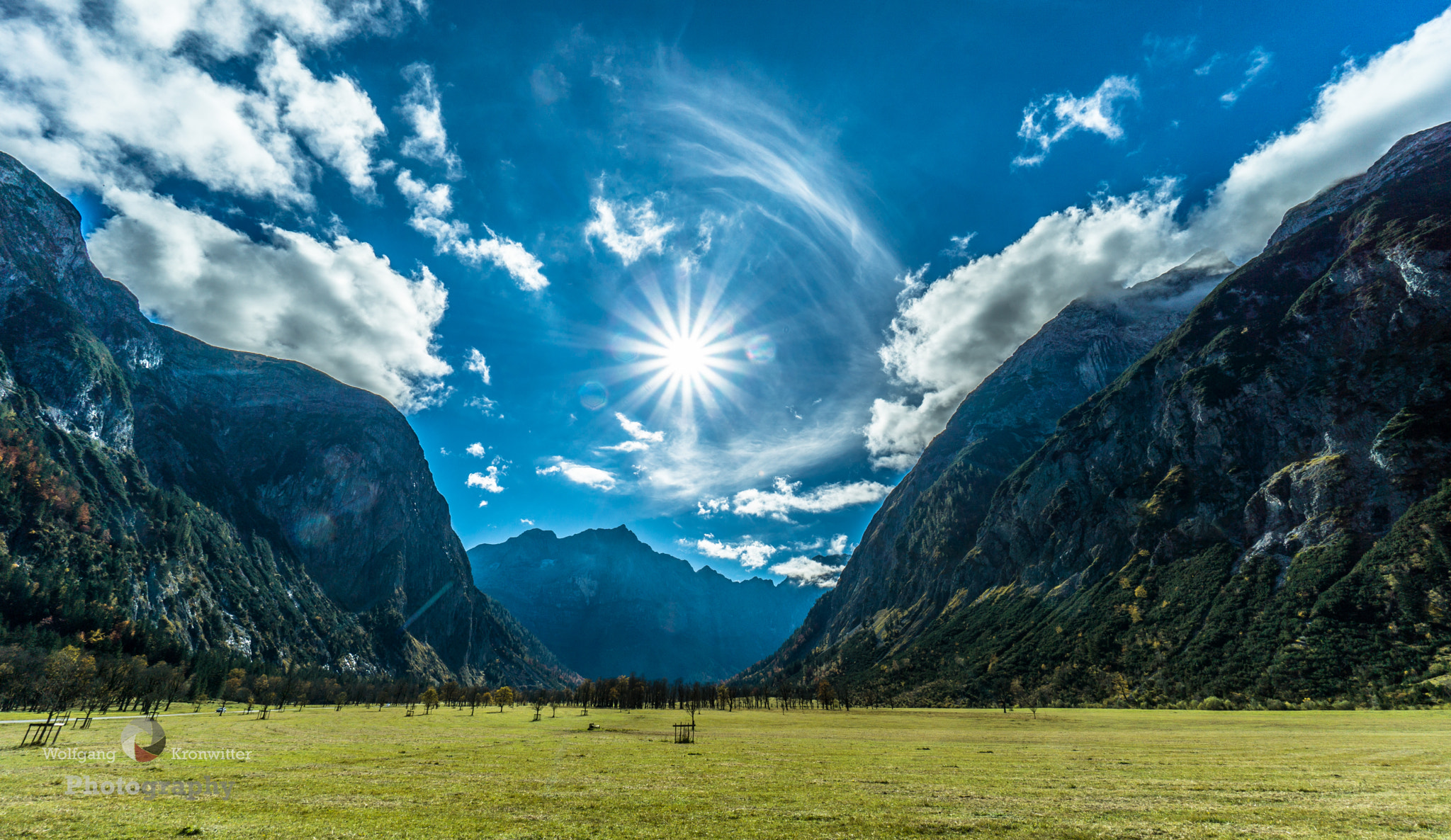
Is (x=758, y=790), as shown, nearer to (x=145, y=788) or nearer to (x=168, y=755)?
(x=145, y=788)

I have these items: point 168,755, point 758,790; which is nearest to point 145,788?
point 168,755

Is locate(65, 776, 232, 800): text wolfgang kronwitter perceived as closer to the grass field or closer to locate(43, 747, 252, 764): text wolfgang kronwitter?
the grass field

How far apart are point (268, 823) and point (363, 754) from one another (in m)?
29.3

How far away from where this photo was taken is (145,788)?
1085 inches

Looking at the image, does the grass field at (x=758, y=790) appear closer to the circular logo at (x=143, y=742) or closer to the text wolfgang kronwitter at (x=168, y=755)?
the text wolfgang kronwitter at (x=168, y=755)

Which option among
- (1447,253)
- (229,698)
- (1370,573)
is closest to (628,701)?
(229,698)

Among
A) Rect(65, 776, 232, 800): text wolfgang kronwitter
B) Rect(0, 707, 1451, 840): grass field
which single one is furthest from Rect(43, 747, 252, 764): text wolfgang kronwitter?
Rect(65, 776, 232, 800): text wolfgang kronwitter

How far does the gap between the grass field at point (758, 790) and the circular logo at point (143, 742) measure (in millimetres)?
1243

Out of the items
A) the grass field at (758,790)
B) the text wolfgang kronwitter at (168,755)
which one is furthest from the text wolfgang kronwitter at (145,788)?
the text wolfgang kronwitter at (168,755)

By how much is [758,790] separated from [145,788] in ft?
105

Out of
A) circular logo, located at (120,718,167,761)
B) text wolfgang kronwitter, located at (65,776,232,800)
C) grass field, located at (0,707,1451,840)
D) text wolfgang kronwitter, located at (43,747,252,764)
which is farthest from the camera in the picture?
circular logo, located at (120,718,167,761)

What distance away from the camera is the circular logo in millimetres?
40500

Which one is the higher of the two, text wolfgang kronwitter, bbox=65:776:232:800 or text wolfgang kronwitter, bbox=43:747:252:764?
text wolfgang kronwitter, bbox=65:776:232:800

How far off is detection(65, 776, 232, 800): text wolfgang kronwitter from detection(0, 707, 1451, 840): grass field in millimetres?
770
